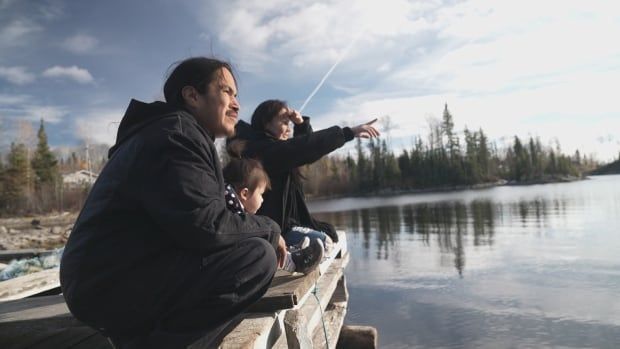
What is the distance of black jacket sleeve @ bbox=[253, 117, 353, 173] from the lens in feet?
11.5

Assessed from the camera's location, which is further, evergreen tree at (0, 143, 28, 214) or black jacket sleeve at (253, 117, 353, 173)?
evergreen tree at (0, 143, 28, 214)

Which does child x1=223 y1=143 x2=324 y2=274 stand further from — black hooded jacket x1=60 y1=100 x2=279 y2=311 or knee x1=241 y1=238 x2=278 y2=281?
black hooded jacket x1=60 y1=100 x2=279 y2=311

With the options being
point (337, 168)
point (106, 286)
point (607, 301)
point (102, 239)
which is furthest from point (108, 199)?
point (337, 168)

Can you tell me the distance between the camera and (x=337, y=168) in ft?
272

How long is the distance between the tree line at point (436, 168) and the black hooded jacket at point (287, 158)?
227 feet

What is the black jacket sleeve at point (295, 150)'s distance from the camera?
3.52 meters

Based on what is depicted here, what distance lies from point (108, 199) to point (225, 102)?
0.85 meters

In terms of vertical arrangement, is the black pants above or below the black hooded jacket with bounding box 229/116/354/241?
below

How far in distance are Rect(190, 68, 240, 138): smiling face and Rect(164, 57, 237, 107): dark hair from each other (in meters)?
0.03

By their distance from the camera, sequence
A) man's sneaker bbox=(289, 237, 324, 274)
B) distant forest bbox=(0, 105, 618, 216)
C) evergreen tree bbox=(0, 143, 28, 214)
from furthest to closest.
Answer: distant forest bbox=(0, 105, 618, 216)
evergreen tree bbox=(0, 143, 28, 214)
man's sneaker bbox=(289, 237, 324, 274)

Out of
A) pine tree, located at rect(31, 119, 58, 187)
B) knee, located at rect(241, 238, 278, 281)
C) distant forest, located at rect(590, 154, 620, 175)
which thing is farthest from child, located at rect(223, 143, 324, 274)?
distant forest, located at rect(590, 154, 620, 175)

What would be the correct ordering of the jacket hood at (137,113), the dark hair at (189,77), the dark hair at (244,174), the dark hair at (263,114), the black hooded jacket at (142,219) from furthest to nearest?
the dark hair at (263,114), the dark hair at (244,174), the dark hair at (189,77), the jacket hood at (137,113), the black hooded jacket at (142,219)

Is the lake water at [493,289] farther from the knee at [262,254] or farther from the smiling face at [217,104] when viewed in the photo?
the smiling face at [217,104]

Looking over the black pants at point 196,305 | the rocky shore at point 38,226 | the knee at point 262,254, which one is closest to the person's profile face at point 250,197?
the knee at point 262,254
